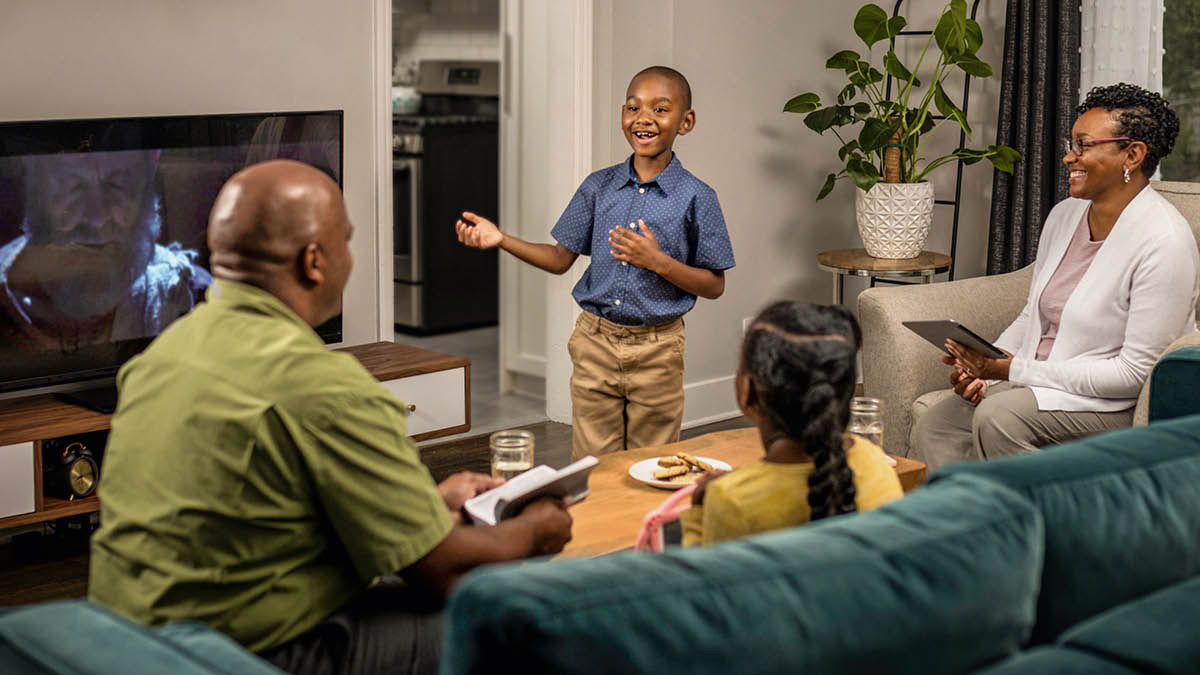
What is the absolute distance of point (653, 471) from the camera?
8.15 ft

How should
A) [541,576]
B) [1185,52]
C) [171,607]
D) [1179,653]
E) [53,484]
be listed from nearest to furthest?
[541,576] → [1179,653] → [171,607] → [53,484] → [1185,52]

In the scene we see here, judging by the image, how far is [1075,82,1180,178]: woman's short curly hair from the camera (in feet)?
10.0

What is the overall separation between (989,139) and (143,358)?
3971 mm

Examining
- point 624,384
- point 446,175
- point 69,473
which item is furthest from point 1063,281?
point 446,175

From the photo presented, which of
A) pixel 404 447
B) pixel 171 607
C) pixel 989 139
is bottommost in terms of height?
pixel 171 607

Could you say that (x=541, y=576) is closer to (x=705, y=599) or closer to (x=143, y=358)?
(x=705, y=599)

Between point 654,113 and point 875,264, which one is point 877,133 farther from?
point 654,113

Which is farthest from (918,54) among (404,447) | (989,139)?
(404,447)

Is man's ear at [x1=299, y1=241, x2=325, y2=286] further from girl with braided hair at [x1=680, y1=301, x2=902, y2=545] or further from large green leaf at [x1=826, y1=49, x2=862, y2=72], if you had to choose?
large green leaf at [x1=826, y1=49, x2=862, y2=72]

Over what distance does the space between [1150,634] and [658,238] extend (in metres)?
2.09

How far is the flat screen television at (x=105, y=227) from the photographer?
309cm

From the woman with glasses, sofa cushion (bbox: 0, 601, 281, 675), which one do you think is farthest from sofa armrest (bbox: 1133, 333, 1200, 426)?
sofa cushion (bbox: 0, 601, 281, 675)

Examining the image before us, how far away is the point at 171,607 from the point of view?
152 cm

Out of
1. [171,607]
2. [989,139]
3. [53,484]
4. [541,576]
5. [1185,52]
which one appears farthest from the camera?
[989,139]
